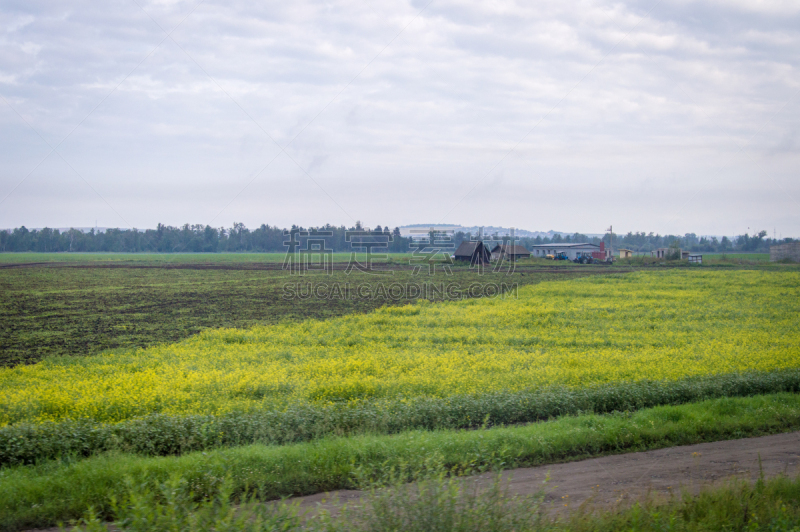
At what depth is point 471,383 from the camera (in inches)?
480

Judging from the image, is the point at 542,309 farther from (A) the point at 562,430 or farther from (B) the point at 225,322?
(A) the point at 562,430

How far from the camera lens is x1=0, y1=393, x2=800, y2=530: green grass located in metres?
6.16

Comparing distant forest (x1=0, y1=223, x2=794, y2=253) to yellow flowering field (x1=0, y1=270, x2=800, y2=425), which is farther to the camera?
distant forest (x1=0, y1=223, x2=794, y2=253)

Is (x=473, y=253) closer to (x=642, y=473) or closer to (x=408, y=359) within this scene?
(x=408, y=359)

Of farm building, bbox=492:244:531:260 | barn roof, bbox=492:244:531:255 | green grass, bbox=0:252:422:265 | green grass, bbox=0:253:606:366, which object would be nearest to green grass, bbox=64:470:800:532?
green grass, bbox=0:253:606:366

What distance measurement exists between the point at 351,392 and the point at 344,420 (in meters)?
2.27

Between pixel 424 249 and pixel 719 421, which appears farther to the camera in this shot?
pixel 424 249

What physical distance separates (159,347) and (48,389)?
21.2ft

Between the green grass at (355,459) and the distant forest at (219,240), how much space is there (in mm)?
73472

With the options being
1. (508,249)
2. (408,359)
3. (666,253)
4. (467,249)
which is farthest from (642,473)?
(666,253)

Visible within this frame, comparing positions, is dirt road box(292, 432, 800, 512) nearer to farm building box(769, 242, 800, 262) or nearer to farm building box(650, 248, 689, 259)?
farm building box(650, 248, 689, 259)

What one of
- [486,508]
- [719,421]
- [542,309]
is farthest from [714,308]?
[486,508]

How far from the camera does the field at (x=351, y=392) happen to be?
280 inches

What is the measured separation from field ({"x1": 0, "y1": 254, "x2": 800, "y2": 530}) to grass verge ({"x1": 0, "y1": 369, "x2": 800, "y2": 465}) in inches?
1.4
